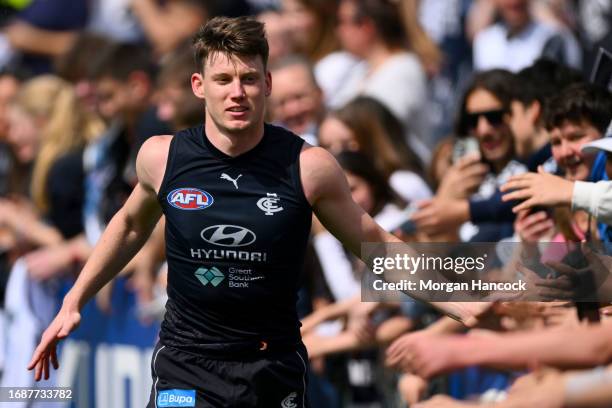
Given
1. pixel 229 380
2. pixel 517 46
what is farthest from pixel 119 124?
pixel 229 380

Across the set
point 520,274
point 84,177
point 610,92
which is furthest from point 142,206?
point 84,177

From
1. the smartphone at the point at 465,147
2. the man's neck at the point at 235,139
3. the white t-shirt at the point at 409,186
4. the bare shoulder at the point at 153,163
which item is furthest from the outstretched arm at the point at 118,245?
the white t-shirt at the point at 409,186

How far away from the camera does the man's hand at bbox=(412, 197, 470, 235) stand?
7.32m

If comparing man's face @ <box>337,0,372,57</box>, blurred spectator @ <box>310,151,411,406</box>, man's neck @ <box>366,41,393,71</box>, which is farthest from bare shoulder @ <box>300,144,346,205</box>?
man's face @ <box>337,0,372,57</box>

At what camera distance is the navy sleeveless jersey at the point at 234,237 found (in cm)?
580

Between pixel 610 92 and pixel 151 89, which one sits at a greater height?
pixel 151 89

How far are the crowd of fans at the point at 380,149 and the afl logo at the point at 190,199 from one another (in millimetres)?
1038

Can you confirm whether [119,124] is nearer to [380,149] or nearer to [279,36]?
[279,36]

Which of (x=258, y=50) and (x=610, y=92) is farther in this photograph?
(x=610, y=92)

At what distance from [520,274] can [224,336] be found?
60.6 inches

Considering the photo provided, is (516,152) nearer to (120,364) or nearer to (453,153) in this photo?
(453,153)

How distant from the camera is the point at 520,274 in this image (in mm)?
6477

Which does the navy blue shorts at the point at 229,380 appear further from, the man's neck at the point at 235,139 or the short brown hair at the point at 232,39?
the short brown hair at the point at 232,39

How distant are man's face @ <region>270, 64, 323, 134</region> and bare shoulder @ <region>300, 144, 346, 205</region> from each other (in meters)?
4.06
